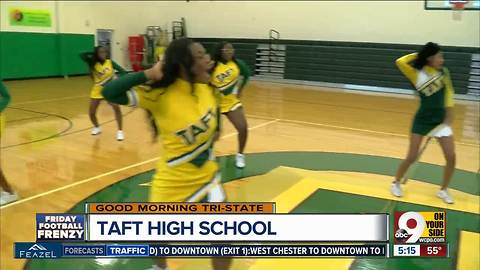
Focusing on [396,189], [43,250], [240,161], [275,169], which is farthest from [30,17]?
[43,250]

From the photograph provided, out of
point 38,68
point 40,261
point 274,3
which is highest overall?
point 274,3

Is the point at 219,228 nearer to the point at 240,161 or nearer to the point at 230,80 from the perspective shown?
the point at 230,80

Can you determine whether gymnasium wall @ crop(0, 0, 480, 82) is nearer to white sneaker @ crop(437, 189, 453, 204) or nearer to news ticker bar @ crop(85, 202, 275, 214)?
white sneaker @ crop(437, 189, 453, 204)

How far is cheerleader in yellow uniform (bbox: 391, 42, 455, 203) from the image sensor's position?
4.67m

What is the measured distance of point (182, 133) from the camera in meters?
2.56

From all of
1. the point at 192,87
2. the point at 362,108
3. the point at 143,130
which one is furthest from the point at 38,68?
the point at 192,87

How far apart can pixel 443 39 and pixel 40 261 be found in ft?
46.2

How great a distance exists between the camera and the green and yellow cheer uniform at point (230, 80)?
5848 mm

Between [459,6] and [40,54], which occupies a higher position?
[459,6]

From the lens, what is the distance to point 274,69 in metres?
18.4

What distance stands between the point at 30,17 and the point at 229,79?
14113 mm

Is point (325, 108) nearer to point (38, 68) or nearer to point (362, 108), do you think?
point (362, 108)

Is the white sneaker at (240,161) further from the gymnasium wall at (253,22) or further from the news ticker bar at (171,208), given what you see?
the gymnasium wall at (253,22)

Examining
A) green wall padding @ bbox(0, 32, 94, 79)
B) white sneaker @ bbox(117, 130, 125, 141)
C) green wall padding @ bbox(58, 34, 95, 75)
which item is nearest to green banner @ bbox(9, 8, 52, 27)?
green wall padding @ bbox(0, 32, 94, 79)
